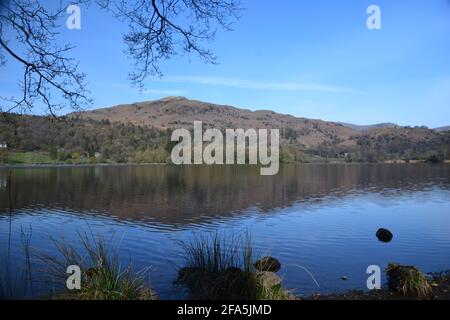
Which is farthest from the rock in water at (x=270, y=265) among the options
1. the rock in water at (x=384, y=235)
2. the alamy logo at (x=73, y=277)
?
the rock in water at (x=384, y=235)

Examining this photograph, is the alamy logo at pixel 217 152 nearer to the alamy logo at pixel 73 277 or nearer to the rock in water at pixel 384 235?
the rock in water at pixel 384 235

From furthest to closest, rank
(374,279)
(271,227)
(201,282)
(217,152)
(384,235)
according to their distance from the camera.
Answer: (217,152)
(271,227)
(384,235)
(374,279)
(201,282)

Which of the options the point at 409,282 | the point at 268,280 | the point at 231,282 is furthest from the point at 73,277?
the point at 409,282

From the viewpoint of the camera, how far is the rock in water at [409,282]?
32.3ft

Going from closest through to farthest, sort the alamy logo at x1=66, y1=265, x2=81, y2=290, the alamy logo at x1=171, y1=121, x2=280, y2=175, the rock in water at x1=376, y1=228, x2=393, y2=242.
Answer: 1. the alamy logo at x1=66, y1=265, x2=81, y2=290
2. the rock in water at x1=376, y1=228, x2=393, y2=242
3. the alamy logo at x1=171, y1=121, x2=280, y2=175

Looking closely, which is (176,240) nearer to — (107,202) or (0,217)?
(0,217)

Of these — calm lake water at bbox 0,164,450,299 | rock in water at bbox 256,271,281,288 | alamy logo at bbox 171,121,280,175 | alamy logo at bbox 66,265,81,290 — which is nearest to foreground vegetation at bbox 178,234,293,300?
rock in water at bbox 256,271,281,288

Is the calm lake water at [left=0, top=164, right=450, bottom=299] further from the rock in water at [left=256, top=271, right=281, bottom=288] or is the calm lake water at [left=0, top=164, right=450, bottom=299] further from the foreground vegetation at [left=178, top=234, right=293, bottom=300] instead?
the rock in water at [left=256, top=271, right=281, bottom=288]

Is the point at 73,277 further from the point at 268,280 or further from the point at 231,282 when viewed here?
the point at 268,280

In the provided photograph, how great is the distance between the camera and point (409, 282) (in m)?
10.1

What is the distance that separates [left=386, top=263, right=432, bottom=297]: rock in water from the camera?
984 centimetres

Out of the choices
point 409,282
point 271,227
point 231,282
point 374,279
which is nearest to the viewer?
point 231,282

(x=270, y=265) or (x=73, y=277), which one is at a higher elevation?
(x=73, y=277)
